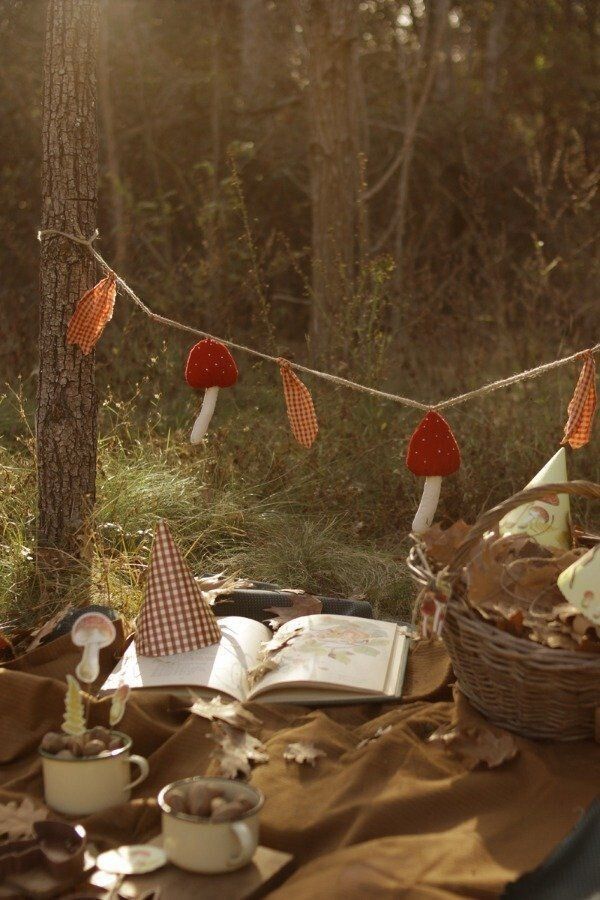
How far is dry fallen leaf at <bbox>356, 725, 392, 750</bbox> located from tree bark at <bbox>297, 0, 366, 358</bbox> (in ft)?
12.0

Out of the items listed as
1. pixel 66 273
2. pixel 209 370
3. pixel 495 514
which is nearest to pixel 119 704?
pixel 495 514

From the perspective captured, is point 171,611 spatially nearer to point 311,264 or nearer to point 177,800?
point 177,800

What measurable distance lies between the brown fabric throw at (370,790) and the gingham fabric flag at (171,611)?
0.78 ft

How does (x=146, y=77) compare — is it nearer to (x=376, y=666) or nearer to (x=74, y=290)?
(x=74, y=290)

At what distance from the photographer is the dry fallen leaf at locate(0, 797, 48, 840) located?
2.15 meters

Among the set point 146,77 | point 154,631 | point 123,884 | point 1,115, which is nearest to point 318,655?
point 154,631

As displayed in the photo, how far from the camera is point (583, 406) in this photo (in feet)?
9.97

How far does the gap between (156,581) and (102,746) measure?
0.68 m

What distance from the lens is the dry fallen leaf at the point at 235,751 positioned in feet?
7.52

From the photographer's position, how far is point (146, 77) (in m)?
9.36

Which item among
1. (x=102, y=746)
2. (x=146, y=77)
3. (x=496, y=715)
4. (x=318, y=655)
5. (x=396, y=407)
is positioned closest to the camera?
(x=102, y=746)

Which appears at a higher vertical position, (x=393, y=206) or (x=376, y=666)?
(x=393, y=206)

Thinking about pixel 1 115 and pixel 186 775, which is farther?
pixel 1 115

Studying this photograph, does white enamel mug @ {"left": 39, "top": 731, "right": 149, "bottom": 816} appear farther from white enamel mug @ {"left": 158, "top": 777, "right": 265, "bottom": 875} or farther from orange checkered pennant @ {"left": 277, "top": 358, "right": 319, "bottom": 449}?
orange checkered pennant @ {"left": 277, "top": 358, "right": 319, "bottom": 449}
